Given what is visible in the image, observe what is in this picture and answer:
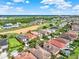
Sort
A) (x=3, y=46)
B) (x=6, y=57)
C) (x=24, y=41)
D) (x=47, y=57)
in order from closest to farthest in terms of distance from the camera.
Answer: (x=47, y=57)
(x=6, y=57)
(x=3, y=46)
(x=24, y=41)

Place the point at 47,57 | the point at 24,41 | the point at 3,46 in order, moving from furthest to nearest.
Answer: the point at 24,41 < the point at 3,46 < the point at 47,57

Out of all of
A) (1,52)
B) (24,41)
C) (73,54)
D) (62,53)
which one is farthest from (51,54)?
(24,41)

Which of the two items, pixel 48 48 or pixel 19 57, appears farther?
pixel 48 48

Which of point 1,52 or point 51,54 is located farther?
point 1,52

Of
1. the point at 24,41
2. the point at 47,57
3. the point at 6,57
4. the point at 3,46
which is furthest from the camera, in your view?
the point at 24,41

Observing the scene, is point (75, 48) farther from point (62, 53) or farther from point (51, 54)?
point (51, 54)

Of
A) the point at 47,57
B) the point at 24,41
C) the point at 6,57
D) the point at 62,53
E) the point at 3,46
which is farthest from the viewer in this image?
the point at 24,41

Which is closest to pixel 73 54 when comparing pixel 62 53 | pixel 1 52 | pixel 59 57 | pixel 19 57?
pixel 62 53

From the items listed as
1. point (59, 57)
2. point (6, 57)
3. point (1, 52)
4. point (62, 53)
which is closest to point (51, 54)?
point (59, 57)

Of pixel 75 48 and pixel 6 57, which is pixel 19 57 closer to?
pixel 6 57
